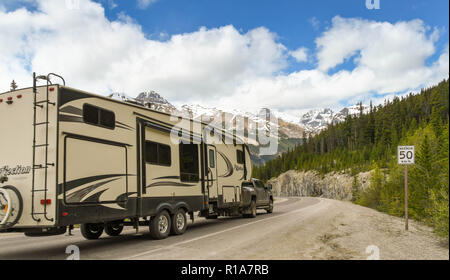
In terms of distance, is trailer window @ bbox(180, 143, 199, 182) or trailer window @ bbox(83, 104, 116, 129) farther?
trailer window @ bbox(180, 143, 199, 182)

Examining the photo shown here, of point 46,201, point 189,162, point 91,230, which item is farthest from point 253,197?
point 46,201

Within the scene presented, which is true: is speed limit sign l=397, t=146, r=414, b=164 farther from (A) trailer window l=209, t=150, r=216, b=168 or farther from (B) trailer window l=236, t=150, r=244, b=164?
(B) trailer window l=236, t=150, r=244, b=164

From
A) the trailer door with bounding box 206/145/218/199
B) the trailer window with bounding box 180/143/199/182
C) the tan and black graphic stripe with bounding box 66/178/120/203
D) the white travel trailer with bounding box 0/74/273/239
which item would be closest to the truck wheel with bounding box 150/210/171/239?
the white travel trailer with bounding box 0/74/273/239

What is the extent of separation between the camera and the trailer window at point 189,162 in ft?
39.4

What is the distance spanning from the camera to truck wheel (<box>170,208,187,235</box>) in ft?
37.3

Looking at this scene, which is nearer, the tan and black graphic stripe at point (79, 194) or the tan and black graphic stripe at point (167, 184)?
the tan and black graphic stripe at point (79, 194)

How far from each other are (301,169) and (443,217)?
12018 cm

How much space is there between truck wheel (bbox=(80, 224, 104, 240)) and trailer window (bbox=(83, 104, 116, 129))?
3.51 metres

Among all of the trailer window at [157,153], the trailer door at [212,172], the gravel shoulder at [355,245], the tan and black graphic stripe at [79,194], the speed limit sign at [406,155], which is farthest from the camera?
the trailer door at [212,172]

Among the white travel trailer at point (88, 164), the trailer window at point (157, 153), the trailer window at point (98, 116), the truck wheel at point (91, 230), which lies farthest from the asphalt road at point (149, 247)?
the trailer window at point (98, 116)

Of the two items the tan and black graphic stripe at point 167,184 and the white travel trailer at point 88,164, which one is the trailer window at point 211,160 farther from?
the tan and black graphic stripe at point 167,184

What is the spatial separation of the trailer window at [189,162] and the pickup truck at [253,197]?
478cm

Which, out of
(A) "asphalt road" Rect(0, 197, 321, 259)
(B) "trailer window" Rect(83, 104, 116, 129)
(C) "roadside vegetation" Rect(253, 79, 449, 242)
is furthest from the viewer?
(C) "roadside vegetation" Rect(253, 79, 449, 242)

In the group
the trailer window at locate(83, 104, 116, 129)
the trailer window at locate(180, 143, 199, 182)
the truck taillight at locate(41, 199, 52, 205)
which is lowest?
the truck taillight at locate(41, 199, 52, 205)
